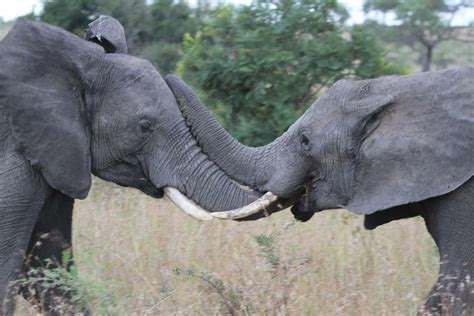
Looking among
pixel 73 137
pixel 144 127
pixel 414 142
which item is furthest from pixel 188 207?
pixel 414 142

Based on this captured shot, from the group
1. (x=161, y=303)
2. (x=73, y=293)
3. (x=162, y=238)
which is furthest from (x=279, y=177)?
(x=162, y=238)

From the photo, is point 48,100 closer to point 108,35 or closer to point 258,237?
point 108,35

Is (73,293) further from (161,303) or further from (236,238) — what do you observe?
(236,238)

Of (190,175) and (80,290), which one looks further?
(190,175)

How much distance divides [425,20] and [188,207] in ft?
44.8

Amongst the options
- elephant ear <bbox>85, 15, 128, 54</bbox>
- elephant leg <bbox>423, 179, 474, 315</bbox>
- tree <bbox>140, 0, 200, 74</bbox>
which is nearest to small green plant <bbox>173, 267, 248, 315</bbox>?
elephant leg <bbox>423, 179, 474, 315</bbox>

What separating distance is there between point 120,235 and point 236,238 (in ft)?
2.59

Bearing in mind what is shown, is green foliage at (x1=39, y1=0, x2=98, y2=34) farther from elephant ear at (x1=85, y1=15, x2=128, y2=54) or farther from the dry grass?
elephant ear at (x1=85, y1=15, x2=128, y2=54)

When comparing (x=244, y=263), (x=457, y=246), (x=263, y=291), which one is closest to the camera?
(x=457, y=246)

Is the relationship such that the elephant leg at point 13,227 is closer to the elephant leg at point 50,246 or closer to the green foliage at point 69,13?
the elephant leg at point 50,246

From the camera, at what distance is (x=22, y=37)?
215 inches

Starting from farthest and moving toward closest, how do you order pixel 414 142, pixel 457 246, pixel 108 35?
pixel 108 35 → pixel 414 142 → pixel 457 246

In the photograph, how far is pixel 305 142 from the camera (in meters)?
5.77

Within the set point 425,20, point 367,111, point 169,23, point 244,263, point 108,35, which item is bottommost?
point 425,20
